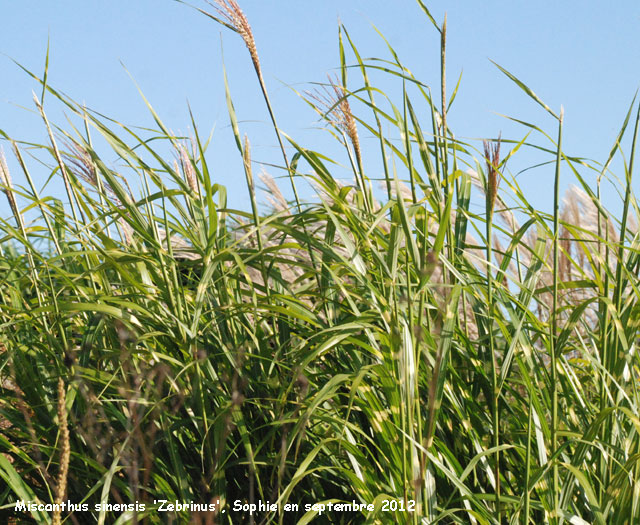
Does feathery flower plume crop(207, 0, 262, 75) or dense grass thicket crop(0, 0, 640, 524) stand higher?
feathery flower plume crop(207, 0, 262, 75)

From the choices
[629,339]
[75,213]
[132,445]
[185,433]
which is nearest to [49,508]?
[132,445]

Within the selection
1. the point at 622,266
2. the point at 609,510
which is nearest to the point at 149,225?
the point at 622,266

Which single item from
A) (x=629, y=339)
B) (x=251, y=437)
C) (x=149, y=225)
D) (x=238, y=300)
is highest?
(x=149, y=225)

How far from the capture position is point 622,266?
4.23 ft

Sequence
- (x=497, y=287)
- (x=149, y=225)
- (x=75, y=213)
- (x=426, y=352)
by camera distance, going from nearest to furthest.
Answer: (x=426, y=352)
(x=497, y=287)
(x=149, y=225)
(x=75, y=213)

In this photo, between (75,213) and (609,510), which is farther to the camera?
(75,213)

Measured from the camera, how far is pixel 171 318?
1431 millimetres

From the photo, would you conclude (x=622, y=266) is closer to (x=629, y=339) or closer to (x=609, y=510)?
(x=629, y=339)

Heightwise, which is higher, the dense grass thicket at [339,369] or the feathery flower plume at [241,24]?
the feathery flower plume at [241,24]

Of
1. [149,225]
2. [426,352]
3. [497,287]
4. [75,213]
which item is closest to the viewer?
[426,352]

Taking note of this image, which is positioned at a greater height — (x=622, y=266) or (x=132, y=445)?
(x=622, y=266)

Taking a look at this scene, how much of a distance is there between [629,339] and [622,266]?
0.64 feet

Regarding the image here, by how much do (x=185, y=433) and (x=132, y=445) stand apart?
123 millimetres

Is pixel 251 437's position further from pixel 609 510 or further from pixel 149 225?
pixel 609 510
